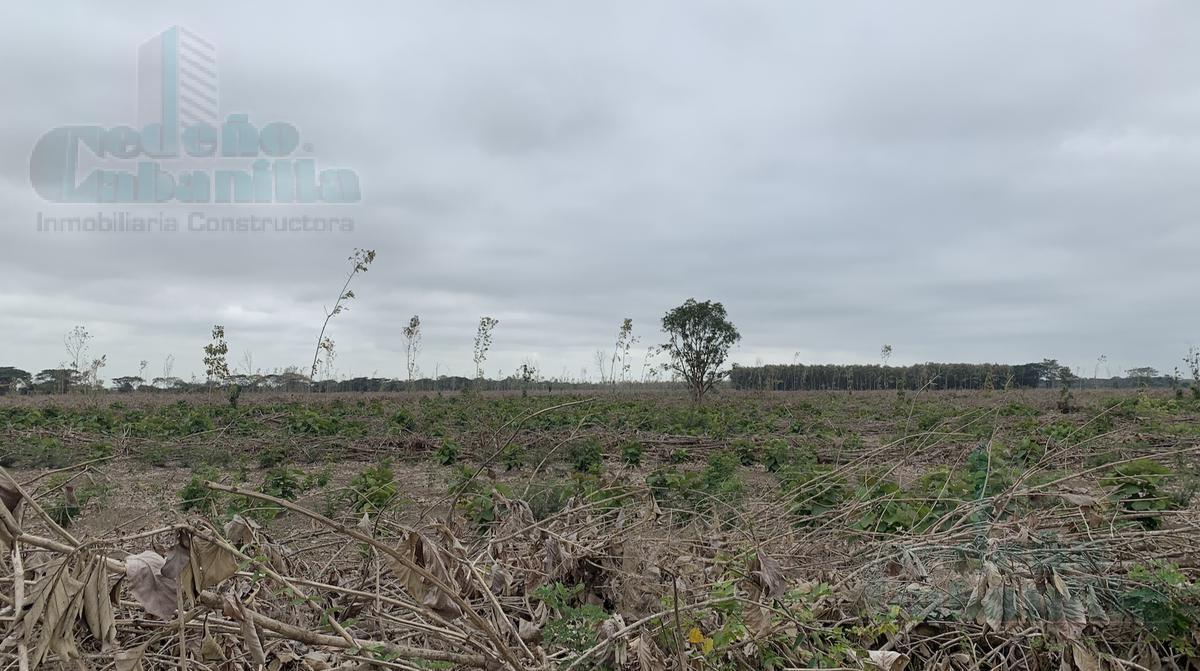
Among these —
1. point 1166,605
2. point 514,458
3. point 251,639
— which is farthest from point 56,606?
point 514,458

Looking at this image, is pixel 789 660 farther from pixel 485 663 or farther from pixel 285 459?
pixel 285 459

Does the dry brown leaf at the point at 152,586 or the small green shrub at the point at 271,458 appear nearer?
the dry brown leaf at the point at 152,586

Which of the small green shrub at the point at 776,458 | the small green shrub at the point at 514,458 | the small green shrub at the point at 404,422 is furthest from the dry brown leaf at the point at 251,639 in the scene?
the small green shrub at the point at 404,422

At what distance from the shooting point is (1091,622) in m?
2.42

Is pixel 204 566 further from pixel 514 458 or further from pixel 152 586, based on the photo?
pixel 514 458

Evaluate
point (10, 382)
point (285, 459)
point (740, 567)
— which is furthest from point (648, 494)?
point (10, 382)

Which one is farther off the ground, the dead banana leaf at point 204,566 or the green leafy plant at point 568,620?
the dead banana leaf at point 204,566

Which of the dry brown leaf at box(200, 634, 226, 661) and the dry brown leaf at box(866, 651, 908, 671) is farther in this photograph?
the dry brown leaf at box(866, 651, 908, 671)

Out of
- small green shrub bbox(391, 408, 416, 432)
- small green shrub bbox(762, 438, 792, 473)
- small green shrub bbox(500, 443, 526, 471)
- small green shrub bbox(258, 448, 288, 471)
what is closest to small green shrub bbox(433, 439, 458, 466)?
small green shrub bbox(500, 443, 526, 471)

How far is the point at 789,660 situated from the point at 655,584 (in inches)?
19.2

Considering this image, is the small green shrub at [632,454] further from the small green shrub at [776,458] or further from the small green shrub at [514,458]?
the small green shrub at [776,458]

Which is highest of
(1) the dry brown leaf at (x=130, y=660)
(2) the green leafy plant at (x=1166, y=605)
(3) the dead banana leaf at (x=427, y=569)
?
(3) the dead banana leaf at (x=427, y=569)

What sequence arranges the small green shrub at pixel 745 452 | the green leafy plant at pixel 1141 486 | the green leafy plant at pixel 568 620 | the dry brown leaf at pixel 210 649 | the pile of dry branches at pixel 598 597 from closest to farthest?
the pile of dry branches at pixel 598 597, the dry brown leaf at pixel 210 649, the green leafy plant at pixel 568 620, the green leafy plant at pixel 1141 486, the small green shrub at pixel 745 452

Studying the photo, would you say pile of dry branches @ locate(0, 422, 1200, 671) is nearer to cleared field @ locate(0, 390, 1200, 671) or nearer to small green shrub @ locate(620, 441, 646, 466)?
cleared field @ locate(0, 390, 1200, 671)
